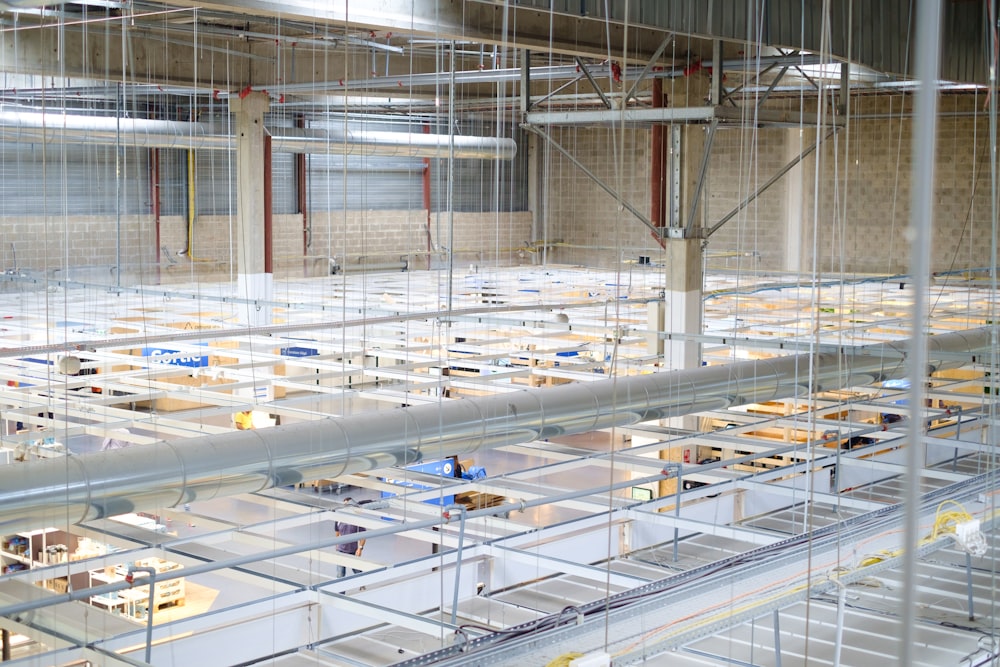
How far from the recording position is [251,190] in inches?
740

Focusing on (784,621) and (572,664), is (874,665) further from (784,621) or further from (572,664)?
(572,664)

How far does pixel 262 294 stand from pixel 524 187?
14087 millimetres

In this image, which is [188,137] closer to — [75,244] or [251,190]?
[251,190]

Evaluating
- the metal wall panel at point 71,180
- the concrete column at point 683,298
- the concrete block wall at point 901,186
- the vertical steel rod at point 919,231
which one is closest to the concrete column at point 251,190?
the metal wall panel at point 71,180

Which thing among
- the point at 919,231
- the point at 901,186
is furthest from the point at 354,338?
the point at 919,231

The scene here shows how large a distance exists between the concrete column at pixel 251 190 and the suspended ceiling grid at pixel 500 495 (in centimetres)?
72

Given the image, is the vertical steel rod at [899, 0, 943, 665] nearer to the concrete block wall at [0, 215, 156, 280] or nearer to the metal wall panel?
the metal wall panel

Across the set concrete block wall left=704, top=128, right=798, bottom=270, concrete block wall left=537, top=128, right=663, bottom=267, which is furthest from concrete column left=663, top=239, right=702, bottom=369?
concrete block wall left=537, top=128, right=663, bottom=267

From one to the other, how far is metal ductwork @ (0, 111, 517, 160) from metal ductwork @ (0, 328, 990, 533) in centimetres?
482

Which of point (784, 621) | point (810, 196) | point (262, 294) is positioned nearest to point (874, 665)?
point (784, 621)

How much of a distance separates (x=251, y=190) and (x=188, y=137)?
1.33 m

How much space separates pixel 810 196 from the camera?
24781 mm

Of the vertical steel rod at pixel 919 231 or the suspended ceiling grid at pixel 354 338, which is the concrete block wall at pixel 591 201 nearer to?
the suspended ceiling grid at pixel 354 338

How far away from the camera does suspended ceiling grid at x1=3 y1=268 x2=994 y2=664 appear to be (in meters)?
6.73
